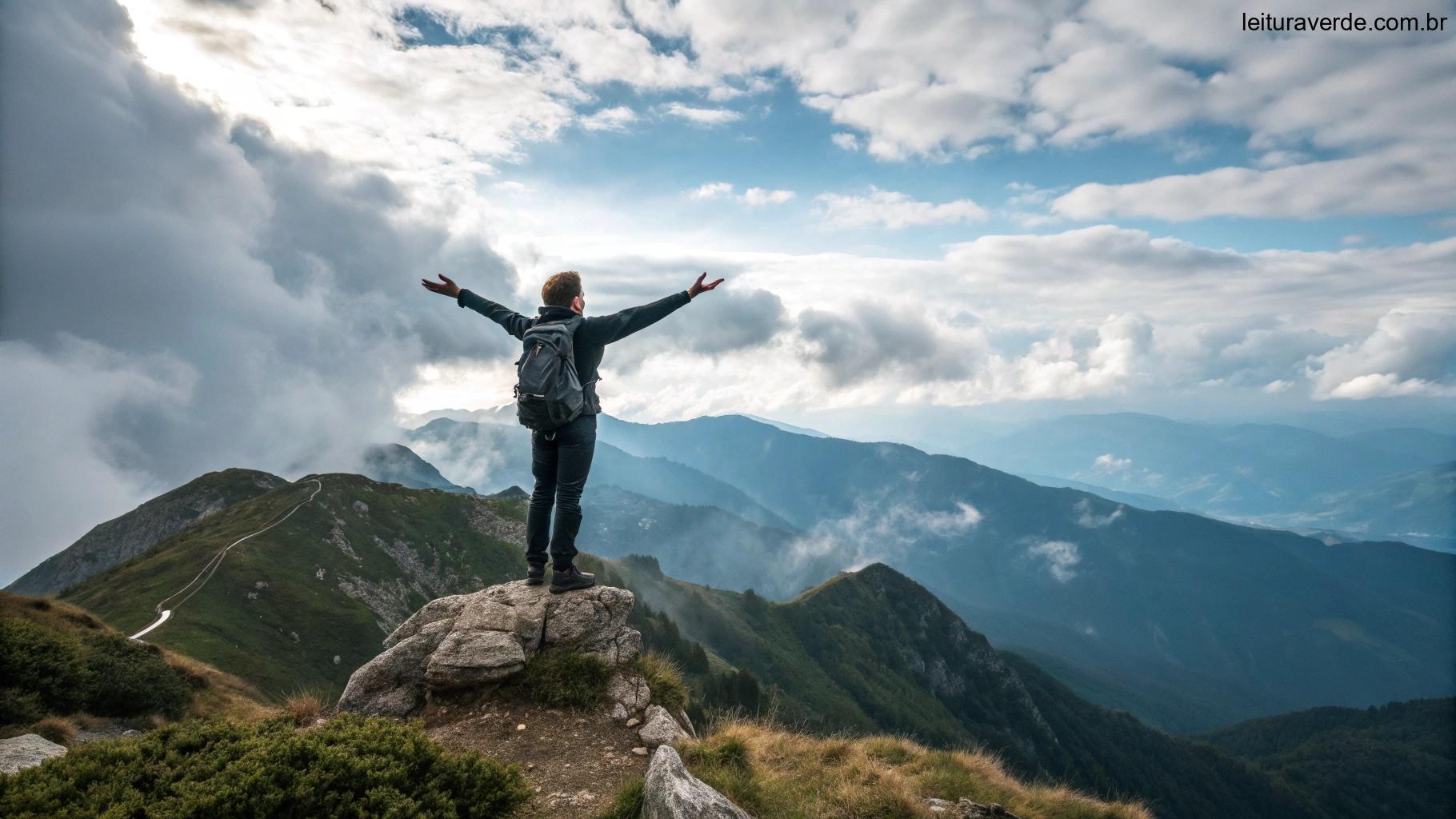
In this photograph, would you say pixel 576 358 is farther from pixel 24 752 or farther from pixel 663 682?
pixel 24 752

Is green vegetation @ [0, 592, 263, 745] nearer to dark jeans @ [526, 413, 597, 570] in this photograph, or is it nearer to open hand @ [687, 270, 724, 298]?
dark jeans @ [526, 413, 597, 570]

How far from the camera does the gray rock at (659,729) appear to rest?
31.7 ft

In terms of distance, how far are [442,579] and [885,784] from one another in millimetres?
150642

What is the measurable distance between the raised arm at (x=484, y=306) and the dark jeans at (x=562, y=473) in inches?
77.7

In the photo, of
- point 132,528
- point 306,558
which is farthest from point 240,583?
point 132,528

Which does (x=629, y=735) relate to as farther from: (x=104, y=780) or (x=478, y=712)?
(x=104, y=780)

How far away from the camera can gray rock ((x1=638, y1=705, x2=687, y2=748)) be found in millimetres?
9664

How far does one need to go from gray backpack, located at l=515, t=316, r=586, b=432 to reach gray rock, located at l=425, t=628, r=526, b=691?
159 inches

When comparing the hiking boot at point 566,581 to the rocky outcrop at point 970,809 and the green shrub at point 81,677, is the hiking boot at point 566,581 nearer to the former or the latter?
the rocky outcrop at point 970,809

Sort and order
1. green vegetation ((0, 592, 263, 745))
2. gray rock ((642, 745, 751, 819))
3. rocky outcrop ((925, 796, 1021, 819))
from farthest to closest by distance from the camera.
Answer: green vegetation ((0, 592, 263, 745)), rocky outcrop ((925, 796, 1021, 819)), gray rock ((642, 745, 751, 819))

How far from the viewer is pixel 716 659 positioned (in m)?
151

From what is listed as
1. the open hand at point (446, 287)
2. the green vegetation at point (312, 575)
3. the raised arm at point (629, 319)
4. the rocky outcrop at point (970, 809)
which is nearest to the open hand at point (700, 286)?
the raised arm at point (629, 319)

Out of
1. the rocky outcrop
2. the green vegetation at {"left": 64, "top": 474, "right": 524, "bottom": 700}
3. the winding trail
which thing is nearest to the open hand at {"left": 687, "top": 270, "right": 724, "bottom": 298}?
the rocky outcrop

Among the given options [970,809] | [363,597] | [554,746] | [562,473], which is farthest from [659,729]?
[363,597]
